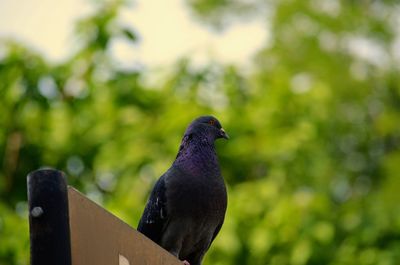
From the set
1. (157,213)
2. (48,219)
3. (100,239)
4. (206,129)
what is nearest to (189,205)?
(157,213)

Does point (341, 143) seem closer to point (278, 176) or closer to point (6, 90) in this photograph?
point (278, 176)

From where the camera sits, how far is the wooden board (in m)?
3.00

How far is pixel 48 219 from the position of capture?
9.44ft

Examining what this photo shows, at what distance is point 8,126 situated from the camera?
11703 mm

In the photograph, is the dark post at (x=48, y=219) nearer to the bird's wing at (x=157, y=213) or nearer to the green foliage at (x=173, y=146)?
the bird's wing at (x=157, y=213)

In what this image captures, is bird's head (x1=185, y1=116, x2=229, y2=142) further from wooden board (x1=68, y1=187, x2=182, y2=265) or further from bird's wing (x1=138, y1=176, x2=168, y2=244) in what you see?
wooden board (x1=68, y1=187, x2=182, y2=265)

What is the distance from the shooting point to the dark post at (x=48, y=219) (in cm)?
285

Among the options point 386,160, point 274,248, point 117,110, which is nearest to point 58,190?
point 274,248

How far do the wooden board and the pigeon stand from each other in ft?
6.88

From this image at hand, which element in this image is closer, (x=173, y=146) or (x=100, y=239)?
(x=100, y=239)

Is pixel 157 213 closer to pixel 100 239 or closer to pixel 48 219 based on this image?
pixel 100 239

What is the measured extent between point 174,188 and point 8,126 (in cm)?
636

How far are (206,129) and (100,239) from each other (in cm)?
297

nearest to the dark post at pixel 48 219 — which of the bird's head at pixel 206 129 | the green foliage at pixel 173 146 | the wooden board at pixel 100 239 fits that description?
the wooden board at pixel 100 239
